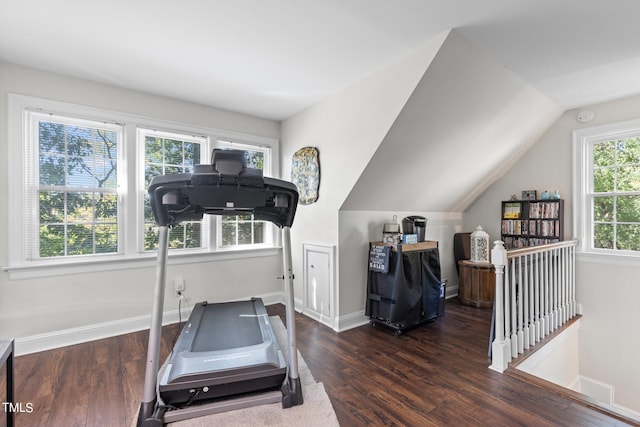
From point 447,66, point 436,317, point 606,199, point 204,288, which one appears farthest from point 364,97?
point 606,199

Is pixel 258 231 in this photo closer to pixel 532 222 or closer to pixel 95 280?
pixel 95 280

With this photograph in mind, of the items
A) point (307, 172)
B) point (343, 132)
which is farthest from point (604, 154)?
point (307, 172)

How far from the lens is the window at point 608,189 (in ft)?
10.4

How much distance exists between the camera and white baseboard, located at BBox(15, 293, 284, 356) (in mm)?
2482

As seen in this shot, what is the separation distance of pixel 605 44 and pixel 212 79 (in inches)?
125

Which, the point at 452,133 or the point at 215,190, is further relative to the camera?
the point at 452,133

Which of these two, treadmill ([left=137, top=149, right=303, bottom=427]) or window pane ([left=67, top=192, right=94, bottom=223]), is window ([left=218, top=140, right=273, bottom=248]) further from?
treadmill ([left=137, top=149, right=303, bottom=427])

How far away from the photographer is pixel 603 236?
337 centimetres

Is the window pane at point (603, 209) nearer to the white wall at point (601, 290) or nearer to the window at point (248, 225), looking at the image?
the white wall at point (601, 290)

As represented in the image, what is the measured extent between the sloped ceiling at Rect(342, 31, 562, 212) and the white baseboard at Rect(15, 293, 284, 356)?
2.37 metres

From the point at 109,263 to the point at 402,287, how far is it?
287 centimetres

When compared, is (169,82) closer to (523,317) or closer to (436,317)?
(436,317)

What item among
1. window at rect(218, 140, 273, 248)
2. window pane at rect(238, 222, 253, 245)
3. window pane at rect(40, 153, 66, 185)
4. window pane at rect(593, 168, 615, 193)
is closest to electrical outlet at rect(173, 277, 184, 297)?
window at rect(218, 140, 273, 248)

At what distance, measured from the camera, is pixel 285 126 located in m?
3.88
